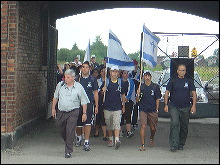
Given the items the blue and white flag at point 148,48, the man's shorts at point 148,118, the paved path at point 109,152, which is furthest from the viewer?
the blue and white flag at point 148,48

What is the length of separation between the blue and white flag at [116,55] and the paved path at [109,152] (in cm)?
184

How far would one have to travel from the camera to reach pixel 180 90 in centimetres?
976

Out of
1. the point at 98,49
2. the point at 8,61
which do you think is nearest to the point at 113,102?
→ the point at 8,61

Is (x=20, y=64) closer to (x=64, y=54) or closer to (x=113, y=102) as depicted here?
(x=113, y=102)

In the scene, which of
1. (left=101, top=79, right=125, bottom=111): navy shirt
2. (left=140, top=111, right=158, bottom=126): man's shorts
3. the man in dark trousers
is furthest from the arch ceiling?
the man in dark trousers

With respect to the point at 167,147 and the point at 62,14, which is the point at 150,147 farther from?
the point at 62,14

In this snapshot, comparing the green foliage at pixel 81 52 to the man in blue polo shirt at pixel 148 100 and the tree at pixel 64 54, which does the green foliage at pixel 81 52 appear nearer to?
the tree at pixel 64 54

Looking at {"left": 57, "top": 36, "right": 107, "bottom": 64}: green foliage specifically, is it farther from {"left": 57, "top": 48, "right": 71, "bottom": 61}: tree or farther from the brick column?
the brick column

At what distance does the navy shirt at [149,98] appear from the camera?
10008 millimetres

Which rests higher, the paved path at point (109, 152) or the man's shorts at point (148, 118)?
the man's shorts at point (148, 118)

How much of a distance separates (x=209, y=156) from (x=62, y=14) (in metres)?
7.99

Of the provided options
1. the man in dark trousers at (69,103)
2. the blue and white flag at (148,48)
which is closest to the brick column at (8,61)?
the man in dark trousers at (69,103)

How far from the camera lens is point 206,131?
1331 cm

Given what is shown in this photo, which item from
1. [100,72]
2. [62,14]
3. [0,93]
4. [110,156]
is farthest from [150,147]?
[62,14]
